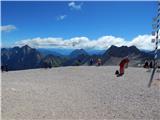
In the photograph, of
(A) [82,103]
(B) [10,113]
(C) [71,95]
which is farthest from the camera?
(C) [71,95]

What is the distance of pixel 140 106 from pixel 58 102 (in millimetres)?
4836

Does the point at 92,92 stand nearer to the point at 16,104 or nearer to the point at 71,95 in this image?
the point at 71,95

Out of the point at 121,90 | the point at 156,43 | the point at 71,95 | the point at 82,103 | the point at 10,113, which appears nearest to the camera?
the point at 10,113

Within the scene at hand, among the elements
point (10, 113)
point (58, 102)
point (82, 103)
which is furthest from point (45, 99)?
point (10, 113)

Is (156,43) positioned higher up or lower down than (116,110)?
higher up

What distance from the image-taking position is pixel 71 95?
2295cm

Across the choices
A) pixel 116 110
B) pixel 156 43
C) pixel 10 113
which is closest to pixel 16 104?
pixel 10 113

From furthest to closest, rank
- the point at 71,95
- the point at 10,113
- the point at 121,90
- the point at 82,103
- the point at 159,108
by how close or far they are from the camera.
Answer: the point at 121,90
the point at 71,95
the point at 82,103
the point at 159,108
the point at 10,113

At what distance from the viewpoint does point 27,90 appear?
81.4 feet

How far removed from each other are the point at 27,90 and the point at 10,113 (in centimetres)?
749

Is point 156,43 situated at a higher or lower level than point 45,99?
higher

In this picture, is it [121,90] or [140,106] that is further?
[121,90]

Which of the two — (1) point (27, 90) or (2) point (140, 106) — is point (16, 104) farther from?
(2) point (140, 106)

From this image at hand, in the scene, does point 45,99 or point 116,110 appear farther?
point 45,99
